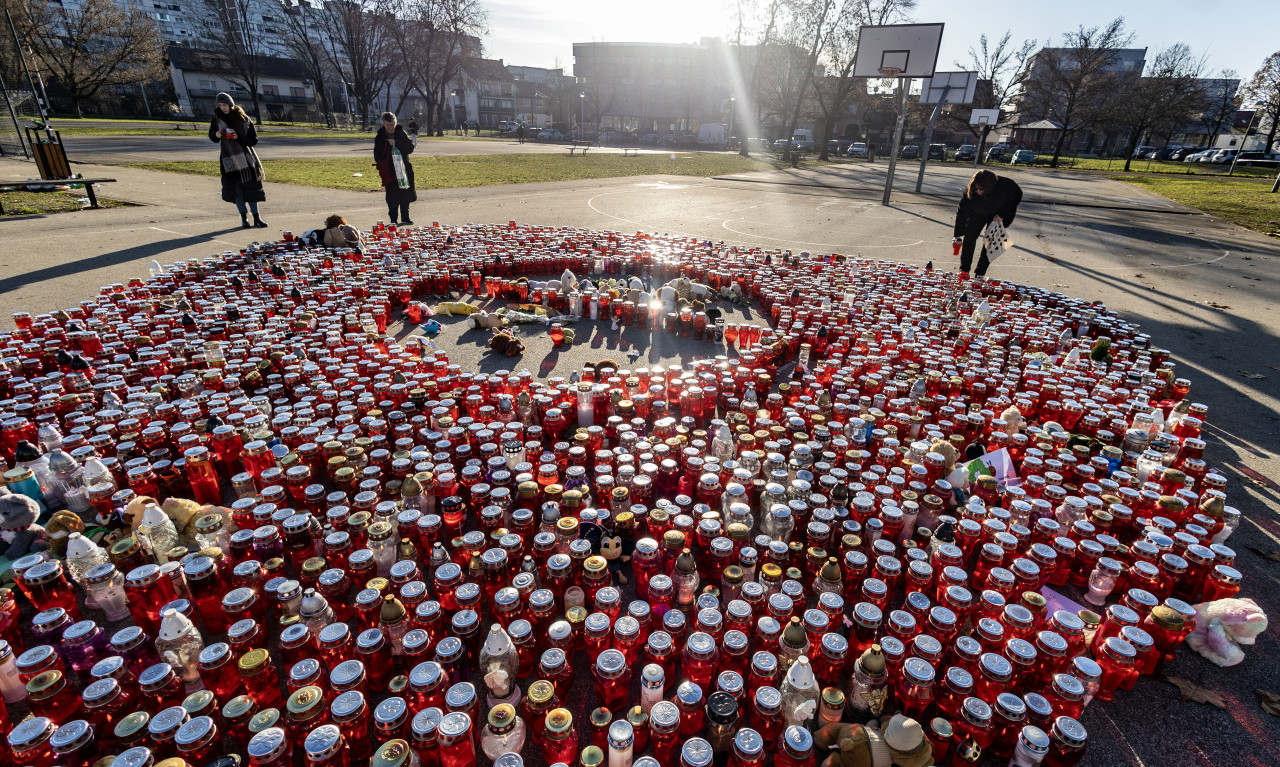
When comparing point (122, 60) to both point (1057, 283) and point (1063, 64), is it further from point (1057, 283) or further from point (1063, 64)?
point (1063, 64)

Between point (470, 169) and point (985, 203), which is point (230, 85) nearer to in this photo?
point (470, 169)

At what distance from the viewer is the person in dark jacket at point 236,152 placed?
13.5 meters

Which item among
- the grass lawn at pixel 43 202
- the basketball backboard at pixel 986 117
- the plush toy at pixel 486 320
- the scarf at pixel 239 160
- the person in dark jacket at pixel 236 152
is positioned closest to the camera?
the plush toy at pixel 486 320

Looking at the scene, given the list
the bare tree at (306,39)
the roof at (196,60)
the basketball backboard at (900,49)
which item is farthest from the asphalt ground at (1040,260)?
the roof at (196,60)

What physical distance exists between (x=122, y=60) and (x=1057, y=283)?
82.0 metres

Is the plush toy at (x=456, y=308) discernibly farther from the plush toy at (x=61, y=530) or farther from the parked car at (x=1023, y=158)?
the parked car at (x=1023, y=158)

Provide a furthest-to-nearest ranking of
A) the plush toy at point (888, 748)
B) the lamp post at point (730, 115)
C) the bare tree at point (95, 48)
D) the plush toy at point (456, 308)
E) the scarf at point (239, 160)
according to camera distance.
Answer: the lamp post at point (730, 115) → the bare tree at point (95, 48) → the scarf at point (239, 160) → the plush toy at point (456, 308) → the plush toy at point (888, 748)

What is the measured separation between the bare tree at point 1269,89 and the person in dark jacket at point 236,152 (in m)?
80.2

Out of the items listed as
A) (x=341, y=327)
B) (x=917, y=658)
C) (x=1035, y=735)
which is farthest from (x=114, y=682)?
(x=341, y=327)

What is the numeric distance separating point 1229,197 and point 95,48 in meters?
97.2

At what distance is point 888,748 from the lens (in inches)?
109

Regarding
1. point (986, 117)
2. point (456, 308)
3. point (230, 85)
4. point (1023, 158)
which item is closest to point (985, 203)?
point (456, 308)

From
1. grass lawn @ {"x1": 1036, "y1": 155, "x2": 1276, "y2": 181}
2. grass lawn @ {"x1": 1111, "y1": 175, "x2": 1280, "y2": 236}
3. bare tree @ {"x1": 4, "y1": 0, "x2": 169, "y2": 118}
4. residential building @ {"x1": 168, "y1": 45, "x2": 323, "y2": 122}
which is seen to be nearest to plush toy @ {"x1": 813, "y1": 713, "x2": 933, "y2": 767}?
grass lawn @ {"x1": 1111, "y1": 175, "x2": 1280, "y2": 236}

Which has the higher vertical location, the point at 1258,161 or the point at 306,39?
the point at 306,39
